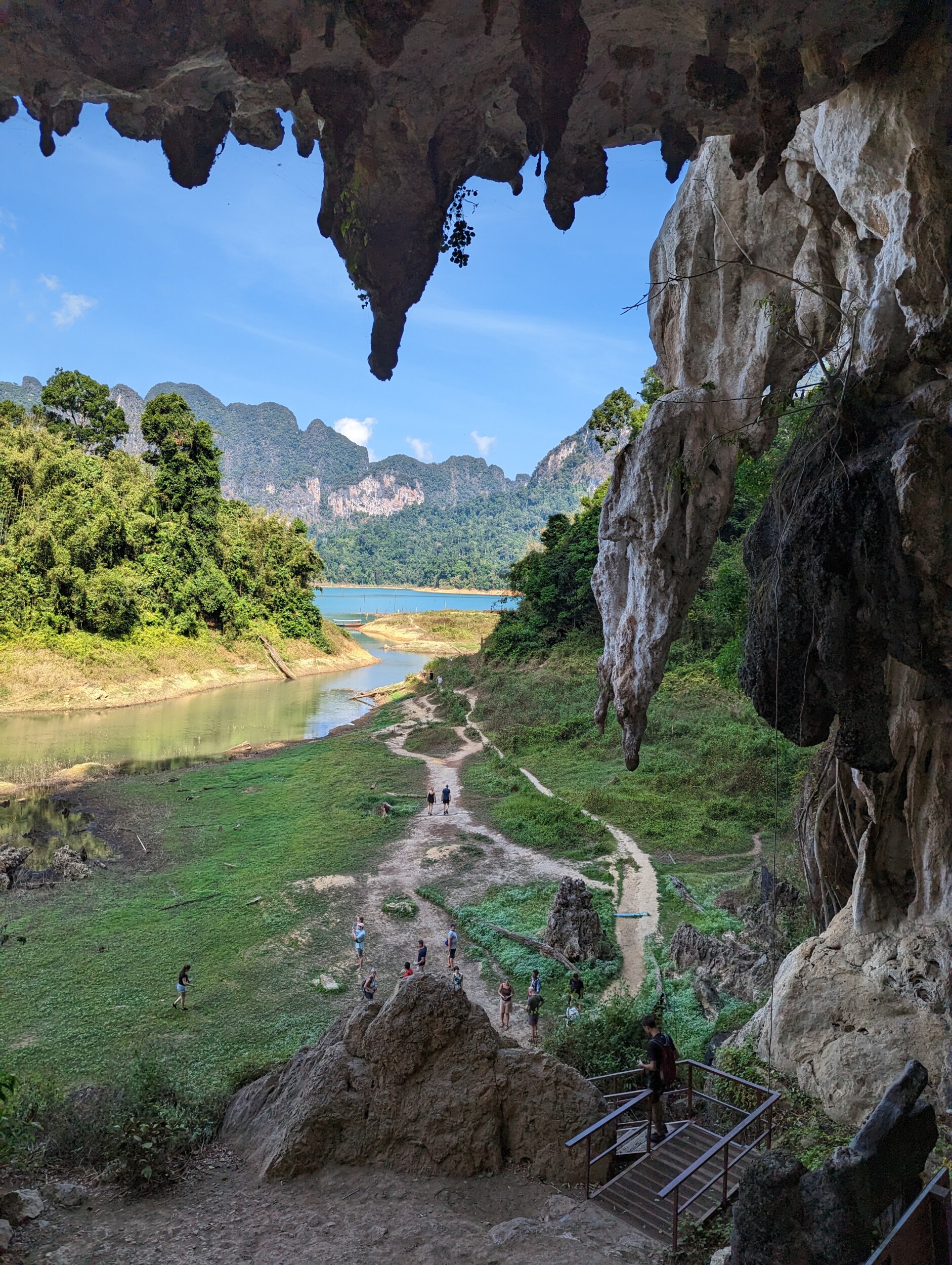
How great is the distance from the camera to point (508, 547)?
184 metres

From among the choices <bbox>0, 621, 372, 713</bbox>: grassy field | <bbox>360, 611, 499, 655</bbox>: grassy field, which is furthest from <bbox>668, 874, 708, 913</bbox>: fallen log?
<bbox>360, 611, 499, 655</bbox>: grassy field

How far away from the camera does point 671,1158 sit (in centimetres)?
666

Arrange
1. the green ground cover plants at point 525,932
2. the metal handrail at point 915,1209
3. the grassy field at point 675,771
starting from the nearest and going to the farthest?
the metal handrail at point 915,1209
the green ground cover plants at point 525,932
the grassy field at point 675,771

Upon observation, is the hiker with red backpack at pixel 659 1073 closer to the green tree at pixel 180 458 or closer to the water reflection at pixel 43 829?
the water reflection at pixel 43 829

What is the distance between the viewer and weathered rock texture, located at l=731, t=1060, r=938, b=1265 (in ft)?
14.9

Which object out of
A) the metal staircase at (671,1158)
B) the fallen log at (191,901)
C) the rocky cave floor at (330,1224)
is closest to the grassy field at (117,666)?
the fallen log at (191,901)

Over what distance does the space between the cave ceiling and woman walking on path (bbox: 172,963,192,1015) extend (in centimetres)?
1044

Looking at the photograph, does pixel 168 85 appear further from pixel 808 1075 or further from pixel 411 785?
pixel 411 785

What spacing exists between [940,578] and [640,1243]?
19.4 ft

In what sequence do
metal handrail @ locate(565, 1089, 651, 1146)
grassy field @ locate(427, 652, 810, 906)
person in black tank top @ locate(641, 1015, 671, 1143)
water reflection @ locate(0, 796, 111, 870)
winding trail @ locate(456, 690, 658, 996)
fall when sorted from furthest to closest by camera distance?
water reflection @ locate(0, 796, 111, 870) < grassy field @ locate(427, 652, 810, 906) < winding trail @ locate(456, 690, 658, 996) < person in black tank top @ locate(641, 1015, 671, 1143) < metal handrail @ locate(565, 1089, 651, 1146)

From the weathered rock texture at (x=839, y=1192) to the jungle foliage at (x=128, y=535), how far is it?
42403 millimetres

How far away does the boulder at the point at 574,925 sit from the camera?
1468cm

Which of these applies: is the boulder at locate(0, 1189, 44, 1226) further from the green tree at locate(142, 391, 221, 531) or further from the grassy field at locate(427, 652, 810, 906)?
the green tree at locate(142, 391, 221, 531)

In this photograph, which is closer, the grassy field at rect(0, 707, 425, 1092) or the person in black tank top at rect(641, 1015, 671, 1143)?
the person in black tank top at rect(641, 1015, 671, 1143)
